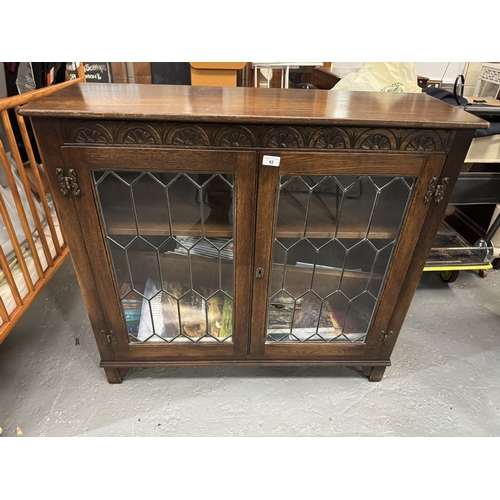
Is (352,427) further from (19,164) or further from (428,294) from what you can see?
(19,164)

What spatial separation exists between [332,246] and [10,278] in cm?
104

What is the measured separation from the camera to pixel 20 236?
135 cm

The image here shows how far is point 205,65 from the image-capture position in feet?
6.36

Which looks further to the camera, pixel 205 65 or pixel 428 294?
pixel 205 65

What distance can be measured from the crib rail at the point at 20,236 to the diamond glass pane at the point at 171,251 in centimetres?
40

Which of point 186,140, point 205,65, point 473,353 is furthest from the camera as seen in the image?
point 205,65

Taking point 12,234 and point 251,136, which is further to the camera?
point 12,234

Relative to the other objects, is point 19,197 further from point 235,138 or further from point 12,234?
point 235,138

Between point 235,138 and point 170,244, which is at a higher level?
point 235,138

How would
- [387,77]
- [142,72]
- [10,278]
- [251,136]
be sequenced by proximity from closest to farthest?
[251,136] < [10,278] < [387,77] < [142,72]

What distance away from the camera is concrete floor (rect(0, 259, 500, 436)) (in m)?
1.18

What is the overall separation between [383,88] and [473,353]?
1159 mm

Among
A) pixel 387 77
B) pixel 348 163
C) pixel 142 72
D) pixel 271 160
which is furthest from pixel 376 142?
pixel 142 72

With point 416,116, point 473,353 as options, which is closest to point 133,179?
point 416,116
